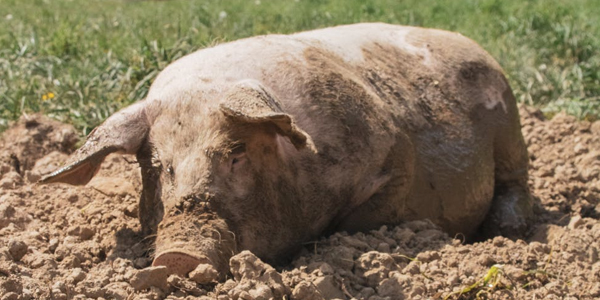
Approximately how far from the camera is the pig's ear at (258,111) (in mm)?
3836

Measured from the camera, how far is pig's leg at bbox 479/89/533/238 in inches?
235

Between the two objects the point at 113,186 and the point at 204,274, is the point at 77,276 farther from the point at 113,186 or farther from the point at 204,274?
the point at 113,186

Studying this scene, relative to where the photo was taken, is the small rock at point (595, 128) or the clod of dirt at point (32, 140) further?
the small rock at point (595, 128)

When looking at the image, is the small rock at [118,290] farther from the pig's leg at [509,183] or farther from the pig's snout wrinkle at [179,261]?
the pig's leg at [509,183]

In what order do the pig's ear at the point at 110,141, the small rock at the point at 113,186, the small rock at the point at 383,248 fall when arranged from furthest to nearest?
the small rock at the point at 113,186, the small rock at the point at 383,248, the pig's ear at the point at 110,141

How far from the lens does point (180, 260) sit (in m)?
3.80

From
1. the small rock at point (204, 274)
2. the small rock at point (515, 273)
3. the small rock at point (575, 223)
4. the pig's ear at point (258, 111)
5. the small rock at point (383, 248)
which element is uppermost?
the pig's ear at point (258, 111)

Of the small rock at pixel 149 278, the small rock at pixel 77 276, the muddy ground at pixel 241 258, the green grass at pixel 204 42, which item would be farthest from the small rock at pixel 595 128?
the small rock at pixel 77 276

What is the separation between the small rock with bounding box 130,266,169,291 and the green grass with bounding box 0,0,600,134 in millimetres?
2024

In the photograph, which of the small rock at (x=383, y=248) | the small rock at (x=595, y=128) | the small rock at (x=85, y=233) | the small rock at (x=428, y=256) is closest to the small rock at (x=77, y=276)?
the small rock at (x=85, y=233)

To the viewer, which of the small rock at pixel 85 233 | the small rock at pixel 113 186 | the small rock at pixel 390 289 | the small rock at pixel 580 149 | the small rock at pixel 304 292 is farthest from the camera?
the small rock at pixel 580 149

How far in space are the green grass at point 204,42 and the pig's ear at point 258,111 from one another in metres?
1.33

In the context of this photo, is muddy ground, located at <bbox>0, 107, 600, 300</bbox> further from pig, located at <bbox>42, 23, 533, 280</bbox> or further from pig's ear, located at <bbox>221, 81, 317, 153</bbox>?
pig's ear, located at <bbox>221, 81, 317, 153</bbox>

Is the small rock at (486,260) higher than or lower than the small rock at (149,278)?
lower
